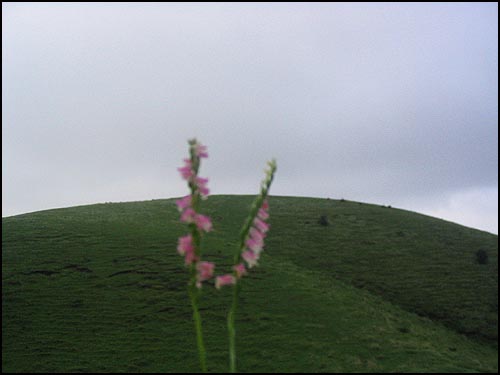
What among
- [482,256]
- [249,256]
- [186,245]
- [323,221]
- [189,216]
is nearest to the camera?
[189,216]

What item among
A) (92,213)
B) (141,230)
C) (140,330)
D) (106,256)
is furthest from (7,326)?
(92,213)

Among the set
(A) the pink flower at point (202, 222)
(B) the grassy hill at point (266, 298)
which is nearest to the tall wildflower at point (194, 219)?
(A) the pink flower at point (202, 222)

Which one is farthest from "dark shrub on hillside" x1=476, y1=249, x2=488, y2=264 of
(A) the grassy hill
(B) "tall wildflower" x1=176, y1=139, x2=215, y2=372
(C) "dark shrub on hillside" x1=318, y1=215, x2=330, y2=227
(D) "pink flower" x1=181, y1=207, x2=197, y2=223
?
(D) "pink flower" x1=181, y1=207, x2=197, y2=223

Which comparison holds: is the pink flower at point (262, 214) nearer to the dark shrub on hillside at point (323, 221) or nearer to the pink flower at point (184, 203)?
the pink flower at point (184, 203)

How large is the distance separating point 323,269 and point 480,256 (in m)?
7.82

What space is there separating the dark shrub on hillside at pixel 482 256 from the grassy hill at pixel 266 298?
40cm

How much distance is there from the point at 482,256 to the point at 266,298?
490 inches

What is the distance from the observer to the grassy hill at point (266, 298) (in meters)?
16.6

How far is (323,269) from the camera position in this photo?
25.9 meters

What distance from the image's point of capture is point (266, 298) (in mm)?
20781

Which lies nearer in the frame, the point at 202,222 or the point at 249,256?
the point at 202,222

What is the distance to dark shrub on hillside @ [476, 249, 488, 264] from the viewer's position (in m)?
27.4

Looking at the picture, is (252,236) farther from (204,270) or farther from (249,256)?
(204,270)

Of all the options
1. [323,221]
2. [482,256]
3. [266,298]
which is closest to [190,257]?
[266,298]
